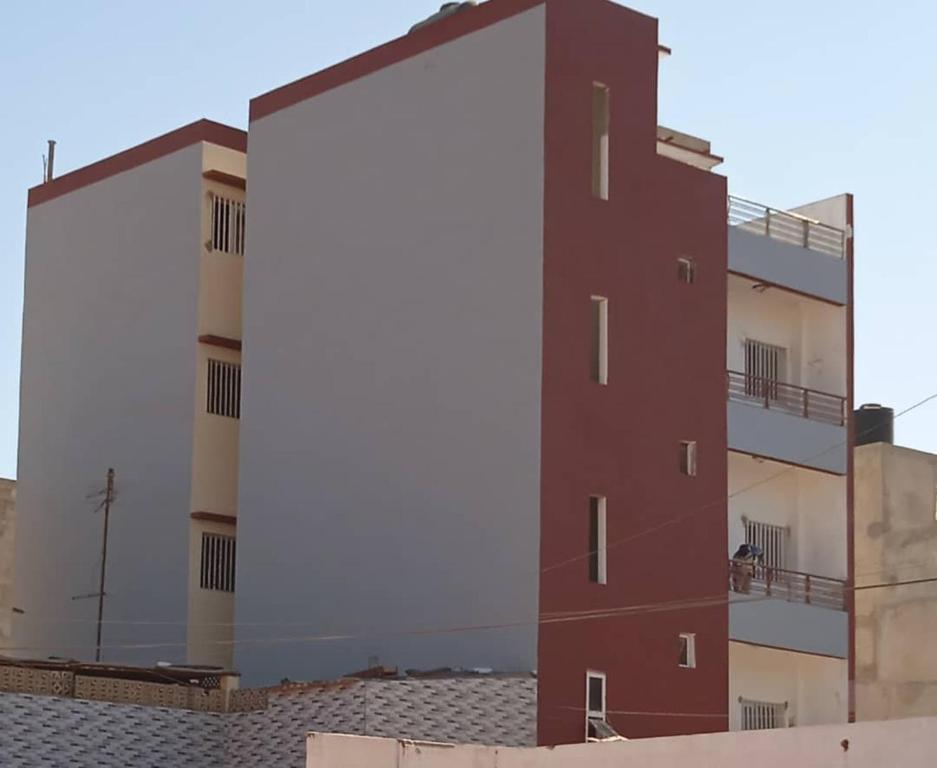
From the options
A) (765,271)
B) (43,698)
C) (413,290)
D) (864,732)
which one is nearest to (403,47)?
(413,290)

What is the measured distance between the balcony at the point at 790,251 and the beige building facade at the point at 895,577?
38.2ft

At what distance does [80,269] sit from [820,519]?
1654cm

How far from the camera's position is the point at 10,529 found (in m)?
53.0

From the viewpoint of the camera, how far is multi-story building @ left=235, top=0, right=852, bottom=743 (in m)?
38.6

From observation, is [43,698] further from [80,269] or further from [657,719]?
[80,269]

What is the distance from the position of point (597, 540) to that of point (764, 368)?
7132 millimetres

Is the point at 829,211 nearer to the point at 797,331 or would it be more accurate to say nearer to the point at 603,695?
the point at 797,331


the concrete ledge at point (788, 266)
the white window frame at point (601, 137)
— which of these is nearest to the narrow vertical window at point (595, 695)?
the white window frame at point (601, 137)

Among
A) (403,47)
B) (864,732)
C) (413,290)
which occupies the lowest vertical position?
(864,732)

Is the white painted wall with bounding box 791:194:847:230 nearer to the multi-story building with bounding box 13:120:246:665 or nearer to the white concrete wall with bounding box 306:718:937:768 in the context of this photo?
the multi-story building with bounding box 13:120:246:665

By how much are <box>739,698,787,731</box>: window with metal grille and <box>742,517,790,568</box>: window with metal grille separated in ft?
8.67

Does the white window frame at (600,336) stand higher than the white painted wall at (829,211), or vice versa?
the white painted wall at (829,211)

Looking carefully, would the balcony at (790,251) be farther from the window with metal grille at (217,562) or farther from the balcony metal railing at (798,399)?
the window with metal grille at (217,562)

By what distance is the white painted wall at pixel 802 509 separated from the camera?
43.3m
